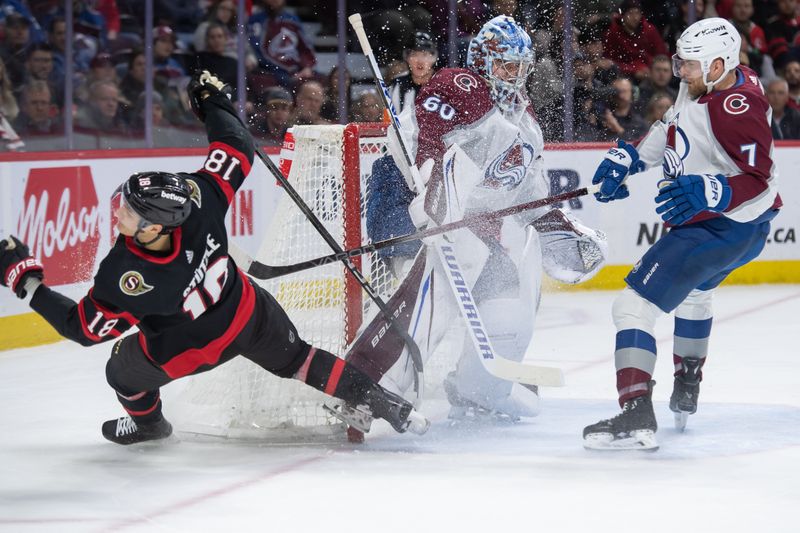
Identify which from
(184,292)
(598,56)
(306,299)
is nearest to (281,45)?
(598,56)

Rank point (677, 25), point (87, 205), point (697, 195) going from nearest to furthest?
point (697, 195) → point (87, 205) → point (677, 25)

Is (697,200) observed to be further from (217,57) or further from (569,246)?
(217,57)

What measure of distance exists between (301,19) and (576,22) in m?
1.46

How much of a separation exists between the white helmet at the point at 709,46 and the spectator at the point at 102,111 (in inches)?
128

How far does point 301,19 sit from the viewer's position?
690cm

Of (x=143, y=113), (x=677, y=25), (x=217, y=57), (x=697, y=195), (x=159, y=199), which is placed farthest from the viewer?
(x=677, y=25)

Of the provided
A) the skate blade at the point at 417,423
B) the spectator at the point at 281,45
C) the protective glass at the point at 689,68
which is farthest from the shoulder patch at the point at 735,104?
the spectator at the point at 281,45

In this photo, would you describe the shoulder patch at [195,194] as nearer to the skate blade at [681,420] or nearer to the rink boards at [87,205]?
the skate blade at [681,420]

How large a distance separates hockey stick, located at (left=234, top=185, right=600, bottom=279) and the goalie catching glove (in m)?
0.31

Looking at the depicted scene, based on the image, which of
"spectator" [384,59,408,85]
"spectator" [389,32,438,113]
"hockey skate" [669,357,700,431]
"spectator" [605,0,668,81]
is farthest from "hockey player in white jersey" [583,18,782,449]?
"spectator" [605,0,668,81]

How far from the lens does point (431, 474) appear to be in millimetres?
3076

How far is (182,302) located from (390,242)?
2.21 feet

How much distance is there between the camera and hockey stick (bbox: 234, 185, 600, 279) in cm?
339

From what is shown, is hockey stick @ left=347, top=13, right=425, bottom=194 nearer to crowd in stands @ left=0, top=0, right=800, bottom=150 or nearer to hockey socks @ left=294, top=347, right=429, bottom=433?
hockey socks @ left=294, top=347, right=429, bottom=433
